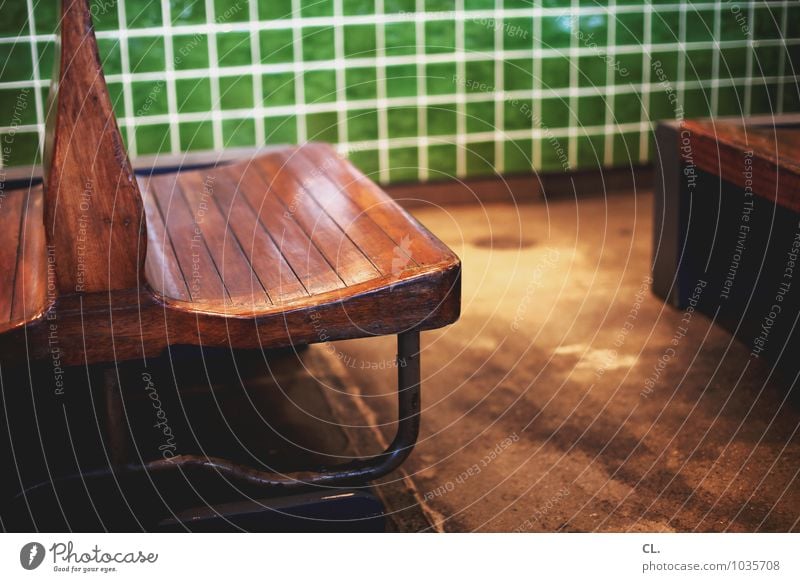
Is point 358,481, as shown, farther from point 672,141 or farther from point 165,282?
point 672,141

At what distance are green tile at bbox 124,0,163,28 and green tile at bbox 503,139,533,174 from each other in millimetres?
1645

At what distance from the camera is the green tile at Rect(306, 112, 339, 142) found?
4.39 meters

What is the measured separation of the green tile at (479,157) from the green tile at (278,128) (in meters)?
0.82

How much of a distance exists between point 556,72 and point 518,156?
414 millimetres

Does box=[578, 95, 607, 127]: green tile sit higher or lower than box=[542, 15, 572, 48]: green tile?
lower

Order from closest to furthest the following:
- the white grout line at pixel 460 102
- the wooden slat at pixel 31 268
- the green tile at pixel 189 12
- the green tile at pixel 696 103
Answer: the wooden slat at pixel 31 268 < the green tile at pixel 189 12 < the white grout line at pixel 460 102 < the green tile at pixel 696 103

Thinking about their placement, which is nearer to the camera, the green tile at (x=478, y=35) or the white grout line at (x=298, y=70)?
the white grout line at (x=298, y=70)

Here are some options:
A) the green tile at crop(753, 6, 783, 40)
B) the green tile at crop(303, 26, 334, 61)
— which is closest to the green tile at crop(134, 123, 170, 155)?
the green tile at crop(303, 26, 334, 61)

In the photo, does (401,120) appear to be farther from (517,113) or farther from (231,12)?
(231,12)

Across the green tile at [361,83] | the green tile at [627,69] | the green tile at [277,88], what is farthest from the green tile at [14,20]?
the green tile at [627,69]

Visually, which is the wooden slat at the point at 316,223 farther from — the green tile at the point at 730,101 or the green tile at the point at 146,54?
the green tile at the point at 730,101

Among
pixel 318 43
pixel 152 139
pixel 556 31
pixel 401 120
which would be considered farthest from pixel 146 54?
pixel 556 31

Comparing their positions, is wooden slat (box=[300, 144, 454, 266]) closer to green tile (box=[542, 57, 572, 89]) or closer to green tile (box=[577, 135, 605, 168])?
green tile (box=[542, 57, 572, 89])

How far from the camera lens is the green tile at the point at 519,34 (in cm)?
448
